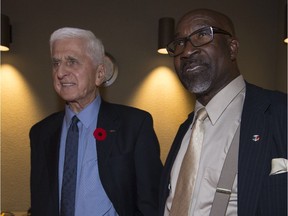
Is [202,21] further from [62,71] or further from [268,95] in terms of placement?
[62,71]

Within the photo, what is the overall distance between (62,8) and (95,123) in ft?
7.77

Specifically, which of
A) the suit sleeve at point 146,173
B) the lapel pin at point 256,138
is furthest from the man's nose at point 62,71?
the lapel pin at point 256,138

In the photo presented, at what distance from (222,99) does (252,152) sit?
31 cm

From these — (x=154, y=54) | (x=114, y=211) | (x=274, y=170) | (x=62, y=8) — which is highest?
(x=62, y=8)

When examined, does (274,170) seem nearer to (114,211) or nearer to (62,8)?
(114,211)

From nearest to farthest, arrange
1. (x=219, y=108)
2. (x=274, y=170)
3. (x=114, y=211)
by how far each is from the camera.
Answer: (x=274, y=170) → (x=219, y=108) → (x=114, y=211)

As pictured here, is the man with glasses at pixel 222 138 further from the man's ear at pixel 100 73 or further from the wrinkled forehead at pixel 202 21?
the man's ear at pixel 100 73

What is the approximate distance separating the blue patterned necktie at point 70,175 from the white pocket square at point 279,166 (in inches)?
37.5

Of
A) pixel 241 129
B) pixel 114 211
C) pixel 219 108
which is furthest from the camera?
pixel 114 211

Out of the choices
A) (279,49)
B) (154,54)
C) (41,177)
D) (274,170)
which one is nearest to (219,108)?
(274,170)

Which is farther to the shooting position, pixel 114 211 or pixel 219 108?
pixel 114 211

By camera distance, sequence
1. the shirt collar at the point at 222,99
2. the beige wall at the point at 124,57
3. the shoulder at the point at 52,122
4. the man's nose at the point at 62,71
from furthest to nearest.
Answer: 1. the beige wall at the point at 124,57
2. the shoulder at the point at 52,122
3. the man's nose at the point at 62,71
4. the shirt collar at the point at 222,99

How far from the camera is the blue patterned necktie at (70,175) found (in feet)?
5.02

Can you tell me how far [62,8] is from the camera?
3.57 meters
